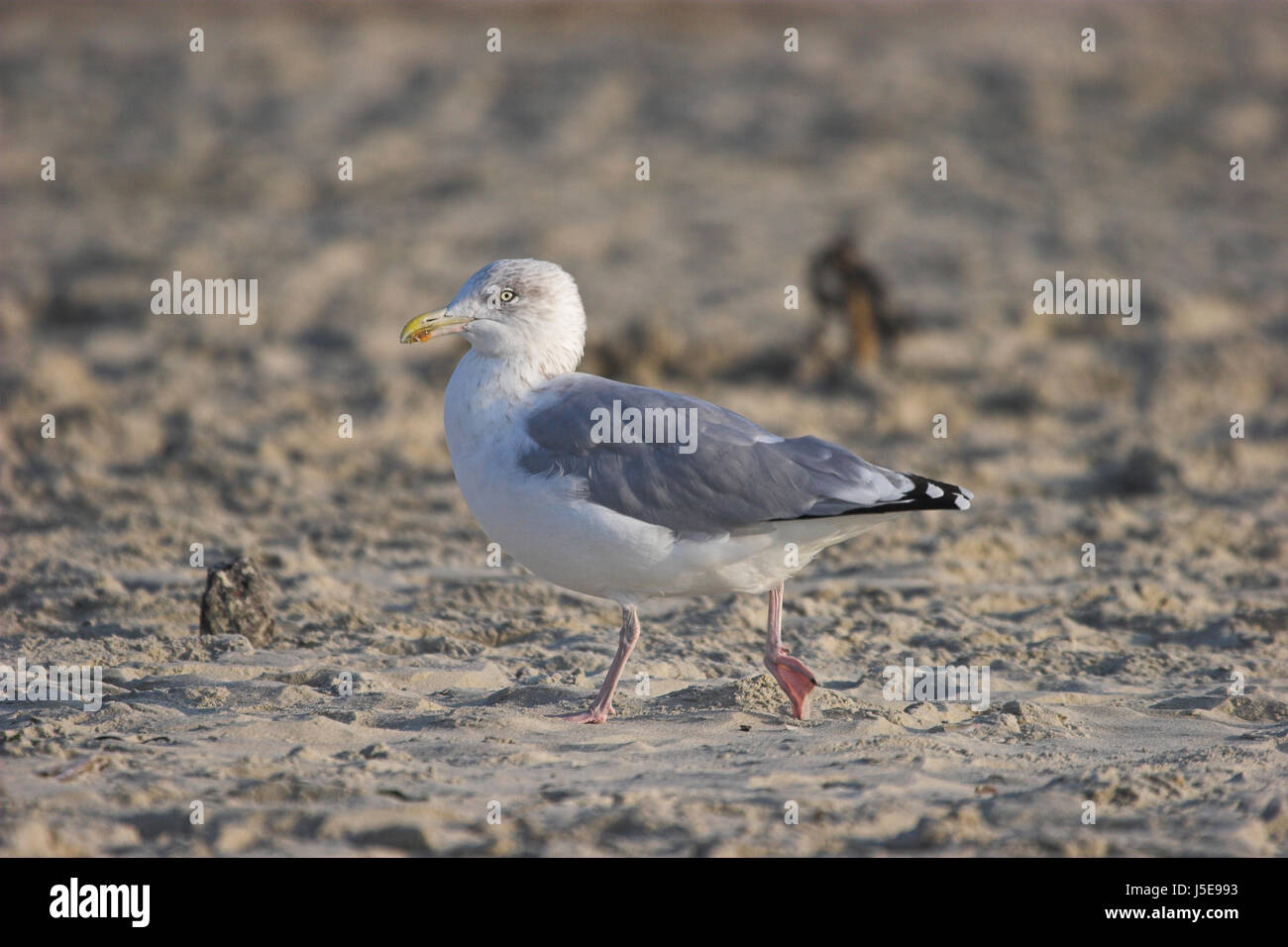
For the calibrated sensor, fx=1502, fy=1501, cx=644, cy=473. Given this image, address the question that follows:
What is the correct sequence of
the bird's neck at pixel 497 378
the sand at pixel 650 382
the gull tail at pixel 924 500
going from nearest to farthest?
the sand at pixel 650 382 < the gull tail at pixel 924 500 < the bird's neck at pixel 497 378

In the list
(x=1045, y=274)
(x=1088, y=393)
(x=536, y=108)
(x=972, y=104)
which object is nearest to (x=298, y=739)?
(x=1088, y=393)

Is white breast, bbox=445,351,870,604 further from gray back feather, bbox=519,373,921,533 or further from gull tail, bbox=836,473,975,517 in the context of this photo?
gull tail, bbox=836,473,975,517

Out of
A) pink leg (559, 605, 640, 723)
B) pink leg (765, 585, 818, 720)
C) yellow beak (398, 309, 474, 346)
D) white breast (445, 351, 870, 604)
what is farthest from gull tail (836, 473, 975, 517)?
yellow beak (398, 309, 474, 346)

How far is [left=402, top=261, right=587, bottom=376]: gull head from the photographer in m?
5.47

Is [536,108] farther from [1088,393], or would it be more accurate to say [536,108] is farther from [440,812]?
[440,812]

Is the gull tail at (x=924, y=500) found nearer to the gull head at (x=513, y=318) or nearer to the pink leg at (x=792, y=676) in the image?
the pink leg at (x=792, y=676)

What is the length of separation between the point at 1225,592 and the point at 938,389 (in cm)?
410

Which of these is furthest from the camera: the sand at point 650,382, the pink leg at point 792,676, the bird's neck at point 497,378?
the bird's neck at point 497,378

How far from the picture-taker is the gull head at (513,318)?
5.47m

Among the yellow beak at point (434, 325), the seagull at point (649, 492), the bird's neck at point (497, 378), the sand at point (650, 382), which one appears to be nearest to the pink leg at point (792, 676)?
the seagull at point (649, 492)

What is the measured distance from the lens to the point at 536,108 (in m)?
18.1

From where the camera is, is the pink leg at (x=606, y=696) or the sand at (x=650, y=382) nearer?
the sand at (x=650, y=382)

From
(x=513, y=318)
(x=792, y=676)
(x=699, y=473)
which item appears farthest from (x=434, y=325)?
(x=792, y=676)

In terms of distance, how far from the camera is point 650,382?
11.0 metres
